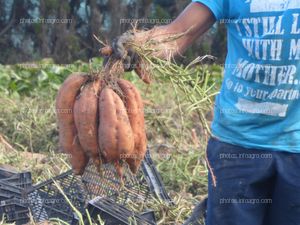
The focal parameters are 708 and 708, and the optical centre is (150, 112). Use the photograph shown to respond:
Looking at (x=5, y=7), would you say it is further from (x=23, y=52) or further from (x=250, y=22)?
(x=250, y=22)

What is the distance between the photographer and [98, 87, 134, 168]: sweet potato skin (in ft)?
7.22

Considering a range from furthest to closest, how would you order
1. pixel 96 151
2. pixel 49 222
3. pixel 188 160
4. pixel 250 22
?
pixel 188 160 → pixel 49 222 → pixel 250 22 → pixel 96 151

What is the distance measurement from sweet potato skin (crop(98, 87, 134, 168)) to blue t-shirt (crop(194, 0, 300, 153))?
1.88 feet

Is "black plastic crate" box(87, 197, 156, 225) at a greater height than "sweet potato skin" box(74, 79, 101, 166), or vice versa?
"sweet potato skin" box(74, 79, 101, 166)

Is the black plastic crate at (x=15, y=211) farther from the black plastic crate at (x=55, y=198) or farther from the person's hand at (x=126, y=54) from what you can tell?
the person's hand at (x=126, y=54)

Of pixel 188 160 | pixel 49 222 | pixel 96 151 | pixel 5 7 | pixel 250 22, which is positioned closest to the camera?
pixel 96 151

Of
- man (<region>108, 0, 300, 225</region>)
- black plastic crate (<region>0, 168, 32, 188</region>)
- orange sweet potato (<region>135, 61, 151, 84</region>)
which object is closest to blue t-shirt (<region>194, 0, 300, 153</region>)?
man (<region>108, 0, 300, 225</region>)

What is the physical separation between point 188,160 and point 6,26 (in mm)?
7555

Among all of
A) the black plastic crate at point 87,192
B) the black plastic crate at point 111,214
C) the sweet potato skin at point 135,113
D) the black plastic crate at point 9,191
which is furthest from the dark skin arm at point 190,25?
the black plastic crate at point 9,191

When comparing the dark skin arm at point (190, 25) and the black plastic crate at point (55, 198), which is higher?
the dark skin arm at point (190, 25)

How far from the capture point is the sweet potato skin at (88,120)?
7.24ft

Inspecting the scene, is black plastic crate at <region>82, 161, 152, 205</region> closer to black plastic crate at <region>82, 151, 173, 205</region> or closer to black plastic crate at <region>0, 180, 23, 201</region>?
black plastic crate at <region>82, 151, 173, 205</region>

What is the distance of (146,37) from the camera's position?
2420 millimetres

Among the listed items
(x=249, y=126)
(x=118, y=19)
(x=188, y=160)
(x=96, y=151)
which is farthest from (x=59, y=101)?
(x=118, y=19)
